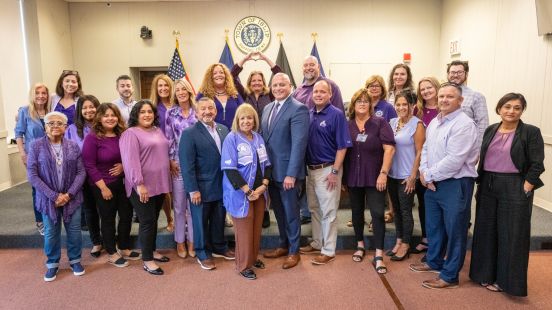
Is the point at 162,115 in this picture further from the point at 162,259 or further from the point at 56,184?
the point at 162,259

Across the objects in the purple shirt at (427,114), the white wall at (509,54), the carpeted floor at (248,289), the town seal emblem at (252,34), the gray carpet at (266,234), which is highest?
the town seal emblem at (252,34)

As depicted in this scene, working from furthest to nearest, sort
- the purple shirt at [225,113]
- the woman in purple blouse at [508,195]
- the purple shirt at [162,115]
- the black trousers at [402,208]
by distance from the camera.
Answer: the purple shirt at [225,113]
the purple shirt at [162,115]
the black trousers at [402,208]
the woman in purple blouse at [508,195]

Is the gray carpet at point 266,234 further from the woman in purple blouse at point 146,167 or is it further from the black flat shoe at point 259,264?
the woman in purple blouse at point 146,167

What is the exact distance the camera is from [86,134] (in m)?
3.04

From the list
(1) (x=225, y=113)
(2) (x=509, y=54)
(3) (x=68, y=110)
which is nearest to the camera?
(1) (x=225, y=113)

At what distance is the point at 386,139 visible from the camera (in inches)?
112

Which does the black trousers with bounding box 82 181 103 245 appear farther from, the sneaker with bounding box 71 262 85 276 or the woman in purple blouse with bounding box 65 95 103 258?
the sneaker with bounding box 71 262 85 276

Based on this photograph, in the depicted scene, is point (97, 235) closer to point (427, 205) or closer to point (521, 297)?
point (427, 205)

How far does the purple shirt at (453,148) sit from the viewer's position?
95.4 inches

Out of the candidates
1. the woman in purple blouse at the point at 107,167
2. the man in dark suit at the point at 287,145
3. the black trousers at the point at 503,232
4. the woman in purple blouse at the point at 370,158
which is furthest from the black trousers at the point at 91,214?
the black trousers at the point at 503,232

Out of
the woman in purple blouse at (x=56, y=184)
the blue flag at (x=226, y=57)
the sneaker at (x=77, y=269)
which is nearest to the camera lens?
the woman in purple blouse at (x=56, y=184)

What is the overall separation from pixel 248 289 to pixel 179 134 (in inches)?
54.1

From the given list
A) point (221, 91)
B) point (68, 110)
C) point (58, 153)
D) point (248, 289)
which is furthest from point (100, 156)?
point (248, 289)

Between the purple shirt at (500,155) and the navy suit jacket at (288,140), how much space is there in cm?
128
